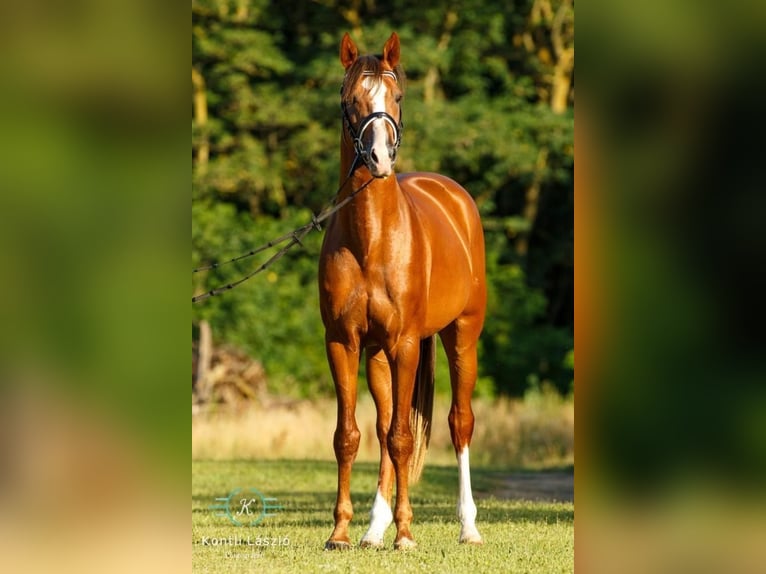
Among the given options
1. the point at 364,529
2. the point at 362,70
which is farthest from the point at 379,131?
the point at 364,529

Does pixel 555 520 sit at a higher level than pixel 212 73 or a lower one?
lower

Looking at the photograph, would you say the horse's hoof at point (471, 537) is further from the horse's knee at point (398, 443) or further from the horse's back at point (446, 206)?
the horse's back at point (446, 206)

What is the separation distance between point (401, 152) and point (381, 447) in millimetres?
13486

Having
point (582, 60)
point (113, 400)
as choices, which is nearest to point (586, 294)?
point (582, 60)

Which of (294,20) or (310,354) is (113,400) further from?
(294,20)

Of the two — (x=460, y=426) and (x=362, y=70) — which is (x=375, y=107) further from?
(x=460, y=426)

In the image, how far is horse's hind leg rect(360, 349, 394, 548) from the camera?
20.9 ft

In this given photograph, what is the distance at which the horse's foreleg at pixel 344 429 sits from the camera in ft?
20.7

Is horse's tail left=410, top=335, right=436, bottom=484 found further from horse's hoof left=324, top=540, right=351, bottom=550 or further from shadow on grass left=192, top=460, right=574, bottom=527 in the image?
horse's hoof left=324, top=540, right=351, bottom=550

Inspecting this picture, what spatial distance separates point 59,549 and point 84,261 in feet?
2.19

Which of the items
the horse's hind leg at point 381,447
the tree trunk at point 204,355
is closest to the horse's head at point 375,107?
the horse's hind leg at point 381,447

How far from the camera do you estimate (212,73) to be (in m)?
20.5

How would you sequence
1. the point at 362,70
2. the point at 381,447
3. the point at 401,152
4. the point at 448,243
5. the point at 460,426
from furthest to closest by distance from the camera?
1. the point at 401,152
2. the point at 460,426
3. the point at 448,243
4. the point at 381,447
5. the point at 362,70

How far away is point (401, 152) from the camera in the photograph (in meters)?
19.8
